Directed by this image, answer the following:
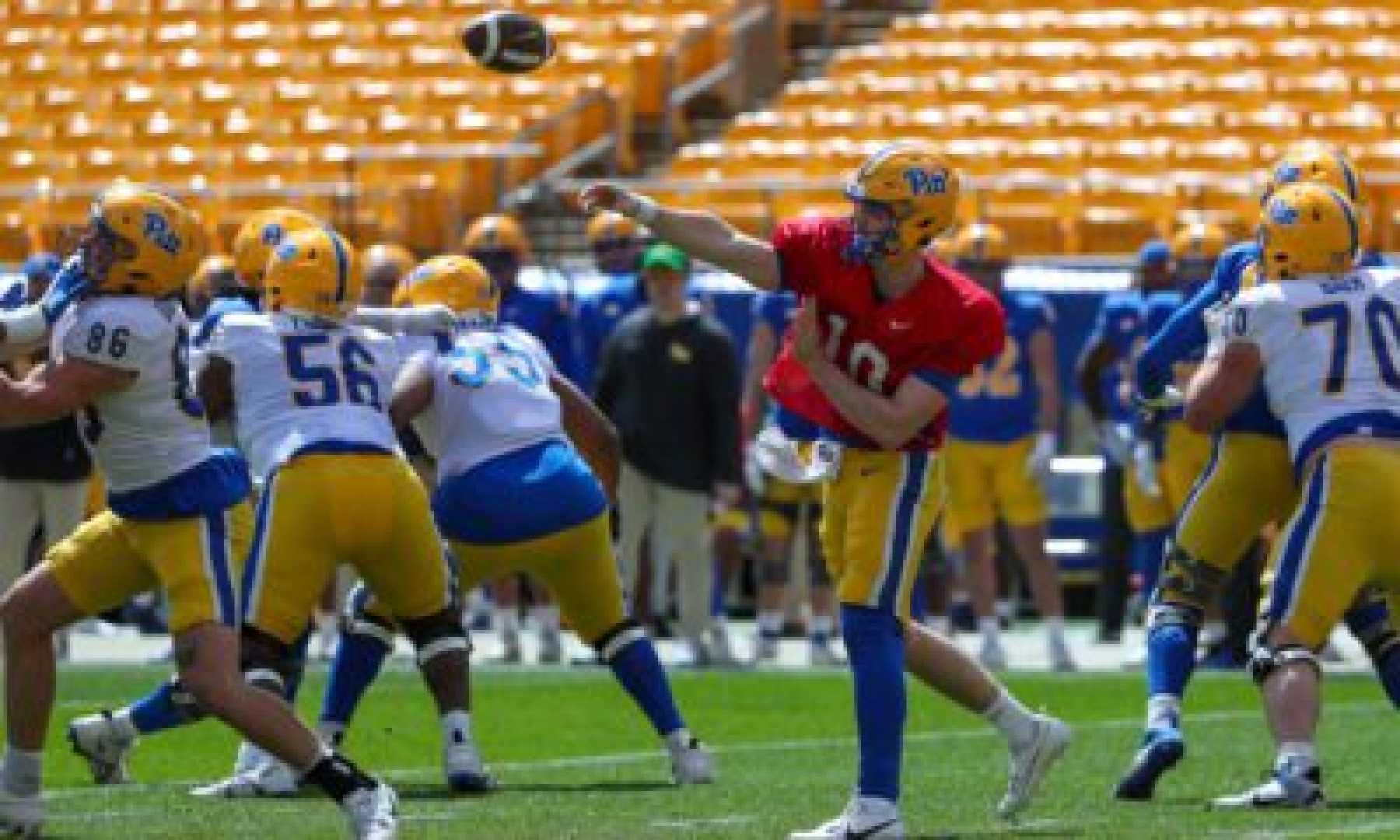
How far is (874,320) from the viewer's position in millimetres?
8555

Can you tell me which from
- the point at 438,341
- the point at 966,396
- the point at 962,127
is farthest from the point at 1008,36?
the point at 438,341

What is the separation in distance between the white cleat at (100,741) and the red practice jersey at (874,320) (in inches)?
96.6

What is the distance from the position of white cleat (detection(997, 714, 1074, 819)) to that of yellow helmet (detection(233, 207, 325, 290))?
2.51 metres

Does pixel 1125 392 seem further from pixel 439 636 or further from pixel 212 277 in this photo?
pixel 439 636

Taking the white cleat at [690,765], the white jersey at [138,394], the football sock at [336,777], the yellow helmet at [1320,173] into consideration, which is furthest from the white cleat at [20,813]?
the yellow helmet at [1320,173]

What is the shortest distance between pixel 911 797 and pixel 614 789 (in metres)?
0.83

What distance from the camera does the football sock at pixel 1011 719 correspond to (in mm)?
9086

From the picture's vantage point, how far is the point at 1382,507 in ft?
30.3

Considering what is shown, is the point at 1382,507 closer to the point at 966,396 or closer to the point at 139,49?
the point at 966,396

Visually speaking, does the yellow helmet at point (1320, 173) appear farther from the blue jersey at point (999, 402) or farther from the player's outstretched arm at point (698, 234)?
the blue jersey at point (999, 402)

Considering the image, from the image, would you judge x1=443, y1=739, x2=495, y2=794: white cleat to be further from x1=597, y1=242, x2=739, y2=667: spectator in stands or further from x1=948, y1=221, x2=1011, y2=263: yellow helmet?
x1=948, y1=221, x2=1011, y2=263: yellow helmet

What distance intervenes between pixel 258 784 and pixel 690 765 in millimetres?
1182

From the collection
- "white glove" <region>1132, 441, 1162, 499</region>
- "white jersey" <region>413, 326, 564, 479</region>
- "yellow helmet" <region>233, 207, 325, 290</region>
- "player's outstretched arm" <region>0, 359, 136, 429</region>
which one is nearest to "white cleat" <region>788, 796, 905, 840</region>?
"player's outstretched arm" <region>0, 359, 136, 429</region>

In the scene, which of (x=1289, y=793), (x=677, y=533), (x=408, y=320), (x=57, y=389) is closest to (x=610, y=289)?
(x=677, y=533)
